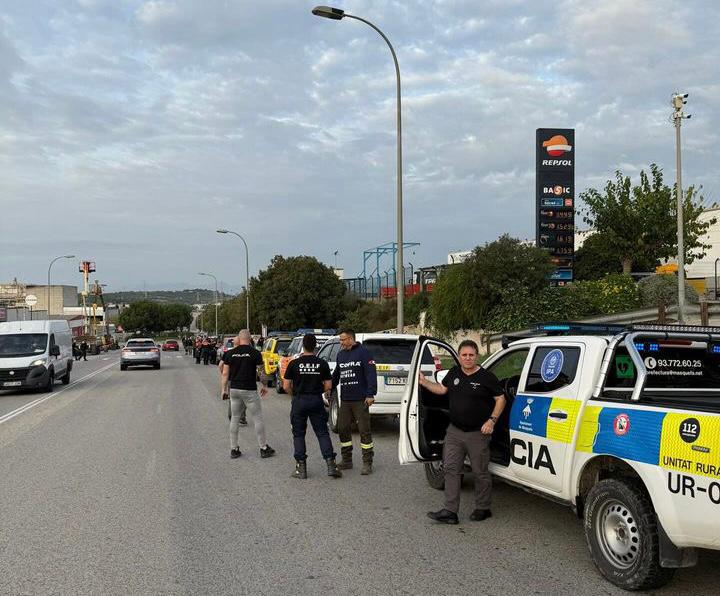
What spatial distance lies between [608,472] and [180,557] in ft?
10.8

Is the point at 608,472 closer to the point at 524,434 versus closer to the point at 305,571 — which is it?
the point at 524,434

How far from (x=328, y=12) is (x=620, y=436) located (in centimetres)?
1493

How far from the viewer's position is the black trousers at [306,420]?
27.7 feet

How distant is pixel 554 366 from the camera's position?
229 inches

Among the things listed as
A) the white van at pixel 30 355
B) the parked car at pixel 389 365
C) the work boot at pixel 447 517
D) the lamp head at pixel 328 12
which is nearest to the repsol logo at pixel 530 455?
the work boot at pixel 447 517

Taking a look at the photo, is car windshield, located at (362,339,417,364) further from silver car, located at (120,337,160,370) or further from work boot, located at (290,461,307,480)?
silver car, located at (120,337,160,370)

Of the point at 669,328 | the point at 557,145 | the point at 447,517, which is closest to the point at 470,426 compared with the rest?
the point at 447,517

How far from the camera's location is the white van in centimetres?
2059

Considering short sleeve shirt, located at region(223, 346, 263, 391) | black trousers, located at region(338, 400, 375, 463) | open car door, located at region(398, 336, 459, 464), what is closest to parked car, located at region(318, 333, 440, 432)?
short sleeve shirt, located at region(223, 346, 263, 391)

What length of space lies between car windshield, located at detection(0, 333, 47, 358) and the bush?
892 inches

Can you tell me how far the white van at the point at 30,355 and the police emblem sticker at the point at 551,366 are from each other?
18410mm

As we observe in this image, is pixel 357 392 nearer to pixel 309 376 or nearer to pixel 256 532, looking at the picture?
pixel 309 376

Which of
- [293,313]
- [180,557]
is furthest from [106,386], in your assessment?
[293,313]

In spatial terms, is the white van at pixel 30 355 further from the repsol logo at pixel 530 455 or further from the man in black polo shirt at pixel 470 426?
the repsol logo at pixel 530 455
